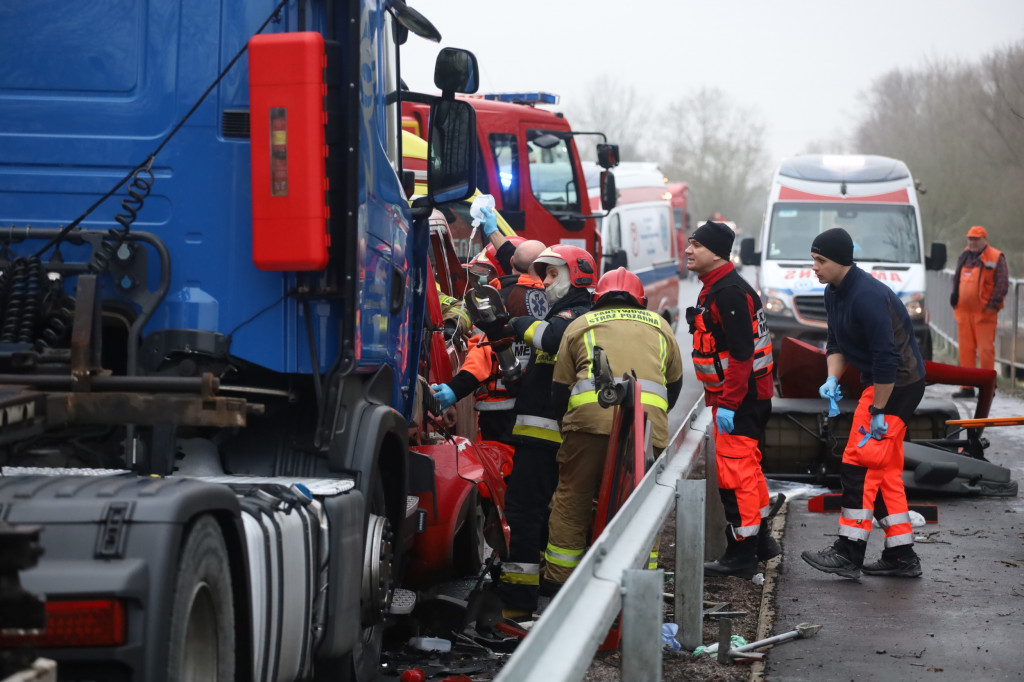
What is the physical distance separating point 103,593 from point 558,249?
15.2 ft

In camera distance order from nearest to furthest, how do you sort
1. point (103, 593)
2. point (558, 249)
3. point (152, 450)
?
point (103, 593) < point (152, 450) < point (558, 249)

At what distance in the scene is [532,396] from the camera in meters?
6.79

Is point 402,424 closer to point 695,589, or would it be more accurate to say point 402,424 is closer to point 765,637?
point 695,589

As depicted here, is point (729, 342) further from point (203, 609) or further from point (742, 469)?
point (203, 609)

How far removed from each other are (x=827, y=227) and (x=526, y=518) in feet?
38.8

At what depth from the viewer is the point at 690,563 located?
5707 millimetres

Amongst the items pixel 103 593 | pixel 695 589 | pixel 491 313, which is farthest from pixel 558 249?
pixel 103 593

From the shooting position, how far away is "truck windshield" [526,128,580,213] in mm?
15023

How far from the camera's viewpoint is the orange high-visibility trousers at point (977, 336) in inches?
645

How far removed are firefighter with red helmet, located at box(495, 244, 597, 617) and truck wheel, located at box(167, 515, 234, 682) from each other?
315 centimetres

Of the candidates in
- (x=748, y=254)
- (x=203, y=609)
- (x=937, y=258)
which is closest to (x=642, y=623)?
(x=203, y=609)

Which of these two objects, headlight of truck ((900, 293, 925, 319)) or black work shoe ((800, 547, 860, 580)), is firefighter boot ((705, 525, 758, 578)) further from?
headlight of truck ((900, 293, 925, 319))

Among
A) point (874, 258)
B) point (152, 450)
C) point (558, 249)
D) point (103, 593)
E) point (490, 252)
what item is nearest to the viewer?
point (103, 593)

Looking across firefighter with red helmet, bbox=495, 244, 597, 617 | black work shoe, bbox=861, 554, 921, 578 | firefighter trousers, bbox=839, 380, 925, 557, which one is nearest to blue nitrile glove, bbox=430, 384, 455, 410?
firefighter with red helmet, bbox=495, 244, 597, 617
